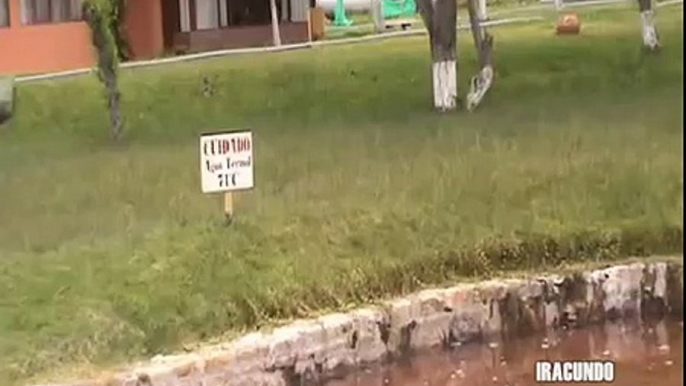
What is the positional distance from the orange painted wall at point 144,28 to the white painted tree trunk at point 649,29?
17.5 ft

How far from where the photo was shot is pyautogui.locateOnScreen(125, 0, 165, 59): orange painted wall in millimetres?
16312

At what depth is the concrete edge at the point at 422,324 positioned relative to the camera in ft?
20.0

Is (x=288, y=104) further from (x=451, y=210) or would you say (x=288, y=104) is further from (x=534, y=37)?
(x=451, y=210)

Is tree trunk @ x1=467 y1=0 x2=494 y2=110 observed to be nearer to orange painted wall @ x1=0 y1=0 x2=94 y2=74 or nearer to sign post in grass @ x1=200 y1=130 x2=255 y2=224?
orange painted wall @ x1=0 y1=0 x2=94 y2=74

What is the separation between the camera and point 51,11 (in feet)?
52.3

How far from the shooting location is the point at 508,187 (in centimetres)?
831

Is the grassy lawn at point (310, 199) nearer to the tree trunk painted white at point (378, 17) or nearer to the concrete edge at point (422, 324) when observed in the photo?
the concrete edge at point (422, 324)

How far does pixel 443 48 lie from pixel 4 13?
547cm

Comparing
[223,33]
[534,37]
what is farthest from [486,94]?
[223,33]

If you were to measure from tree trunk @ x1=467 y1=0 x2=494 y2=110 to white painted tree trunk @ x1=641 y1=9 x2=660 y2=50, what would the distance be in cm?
120

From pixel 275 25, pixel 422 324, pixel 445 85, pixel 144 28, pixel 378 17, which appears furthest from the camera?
pixel 275 25

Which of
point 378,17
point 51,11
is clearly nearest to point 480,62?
point 378,17

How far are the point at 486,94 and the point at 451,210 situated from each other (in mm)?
4101

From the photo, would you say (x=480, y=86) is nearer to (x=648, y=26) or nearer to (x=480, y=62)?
(x=480, y=62)
